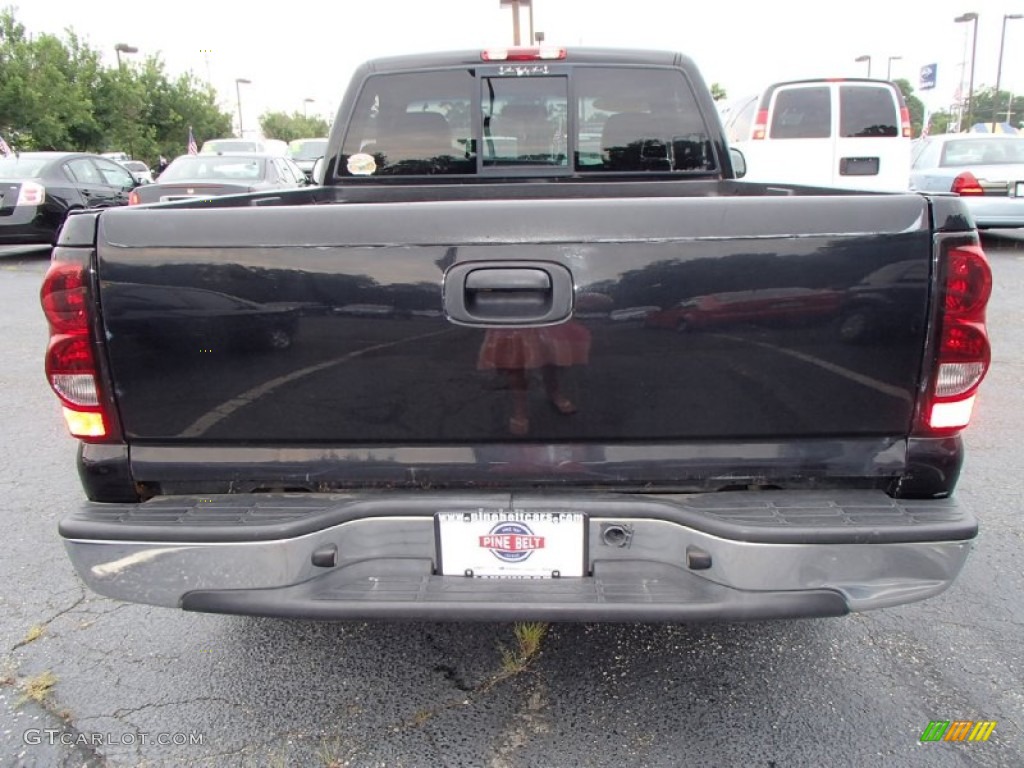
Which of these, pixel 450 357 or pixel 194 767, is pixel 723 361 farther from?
pixel 194 767

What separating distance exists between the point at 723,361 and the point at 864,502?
54 cm

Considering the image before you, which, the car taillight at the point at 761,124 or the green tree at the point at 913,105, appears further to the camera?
the green tree at the point at 913,105

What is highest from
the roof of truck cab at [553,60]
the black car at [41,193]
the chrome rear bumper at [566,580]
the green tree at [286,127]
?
the green tree at [286,127]

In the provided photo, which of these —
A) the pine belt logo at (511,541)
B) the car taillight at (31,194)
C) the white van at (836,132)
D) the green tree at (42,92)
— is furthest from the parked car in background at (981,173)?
the green tree at (42,92)

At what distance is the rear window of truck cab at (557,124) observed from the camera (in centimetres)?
360

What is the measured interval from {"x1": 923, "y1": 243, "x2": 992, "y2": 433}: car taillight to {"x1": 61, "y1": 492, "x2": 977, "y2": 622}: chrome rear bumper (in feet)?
0.83

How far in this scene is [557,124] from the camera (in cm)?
361

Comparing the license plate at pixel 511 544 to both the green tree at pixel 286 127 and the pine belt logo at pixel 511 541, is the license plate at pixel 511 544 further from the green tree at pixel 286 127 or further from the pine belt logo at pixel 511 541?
the green tree at pixel 286 127

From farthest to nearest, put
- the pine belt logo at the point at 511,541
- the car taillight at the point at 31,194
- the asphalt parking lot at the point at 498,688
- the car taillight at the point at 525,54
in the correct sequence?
1. the car taillight at the point at 31,194
2. the car taillight at the point at 525,54
3. the asphalt parking lot at the point at 498,688
4. the pine belt logo at the point at 511,541

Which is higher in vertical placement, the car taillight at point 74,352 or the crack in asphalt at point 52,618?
the car taillight at point 74,352

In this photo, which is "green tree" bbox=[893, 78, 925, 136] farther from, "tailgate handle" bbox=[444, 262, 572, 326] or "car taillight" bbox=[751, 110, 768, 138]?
"tailgate handle" bbox=[444, 262, 572, 326]

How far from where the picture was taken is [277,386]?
1940mm

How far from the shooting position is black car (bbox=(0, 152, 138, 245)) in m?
10.5

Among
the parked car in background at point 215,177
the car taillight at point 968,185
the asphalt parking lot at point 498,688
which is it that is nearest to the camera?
the asphalt parking lot at point 498,688
